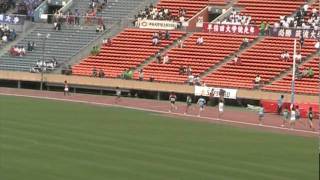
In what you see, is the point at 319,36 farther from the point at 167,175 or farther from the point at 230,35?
the point at 167,175

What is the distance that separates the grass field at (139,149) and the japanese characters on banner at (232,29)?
1842 cm

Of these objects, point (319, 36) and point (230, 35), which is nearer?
point (319, 36)

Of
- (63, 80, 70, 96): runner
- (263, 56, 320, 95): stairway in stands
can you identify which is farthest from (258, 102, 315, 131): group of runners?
(63, 80, 70, 96): runner

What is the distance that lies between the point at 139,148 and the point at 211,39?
3181cm

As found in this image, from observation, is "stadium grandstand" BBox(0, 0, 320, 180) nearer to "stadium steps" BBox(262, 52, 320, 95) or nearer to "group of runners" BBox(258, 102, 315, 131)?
"stadium steps" BBox(262, 52, 320, 95)

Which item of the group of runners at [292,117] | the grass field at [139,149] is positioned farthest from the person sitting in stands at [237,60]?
the grass field at [139,149]

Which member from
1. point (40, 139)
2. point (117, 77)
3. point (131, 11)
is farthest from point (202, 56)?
point (40, 139)

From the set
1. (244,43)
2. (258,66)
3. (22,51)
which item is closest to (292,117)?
Result: (258,66)

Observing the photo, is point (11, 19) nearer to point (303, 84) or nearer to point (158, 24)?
point (158, 24)

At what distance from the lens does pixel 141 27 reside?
6531cm

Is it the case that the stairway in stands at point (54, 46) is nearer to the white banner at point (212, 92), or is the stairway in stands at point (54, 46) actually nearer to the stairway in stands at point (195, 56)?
the stairway in stands at point (195, 56)

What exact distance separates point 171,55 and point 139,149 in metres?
31.2

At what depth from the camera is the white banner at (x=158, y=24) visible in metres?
63.9

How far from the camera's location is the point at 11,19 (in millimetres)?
71062
